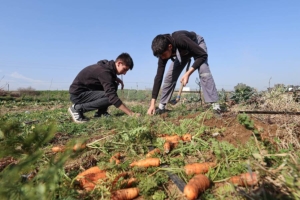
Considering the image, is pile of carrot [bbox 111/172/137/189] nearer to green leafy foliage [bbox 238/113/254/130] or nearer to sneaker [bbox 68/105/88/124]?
green leafy foliage [bbox 238/113/254/130]

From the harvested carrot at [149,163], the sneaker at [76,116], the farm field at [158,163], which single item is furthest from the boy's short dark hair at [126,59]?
the harvested carrot at [149,163]

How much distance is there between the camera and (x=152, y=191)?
169 centimetres

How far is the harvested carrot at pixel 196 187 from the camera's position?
153 cm

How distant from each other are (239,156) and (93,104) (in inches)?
149

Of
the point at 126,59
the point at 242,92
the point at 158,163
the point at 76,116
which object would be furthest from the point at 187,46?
the point at 242,92

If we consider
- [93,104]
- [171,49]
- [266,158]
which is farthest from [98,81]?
[266,158]

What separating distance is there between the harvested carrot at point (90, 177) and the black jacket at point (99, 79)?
2539 millimetres

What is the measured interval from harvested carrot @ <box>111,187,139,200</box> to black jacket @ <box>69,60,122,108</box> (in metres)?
2.82

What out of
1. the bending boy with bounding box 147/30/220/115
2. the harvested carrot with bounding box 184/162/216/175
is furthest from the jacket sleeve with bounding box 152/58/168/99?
the harvested carrot with bounding box 184/162/216/175

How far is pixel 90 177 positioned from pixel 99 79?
313 cm

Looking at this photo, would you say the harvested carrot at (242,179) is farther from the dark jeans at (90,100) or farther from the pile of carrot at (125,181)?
the dark jeans at (90,100)

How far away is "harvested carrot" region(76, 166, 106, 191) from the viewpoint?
65.1 inches

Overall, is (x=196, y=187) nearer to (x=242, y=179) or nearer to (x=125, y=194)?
(x=242, y=179)

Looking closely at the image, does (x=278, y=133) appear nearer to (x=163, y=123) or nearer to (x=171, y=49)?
(x=163, y=123)
